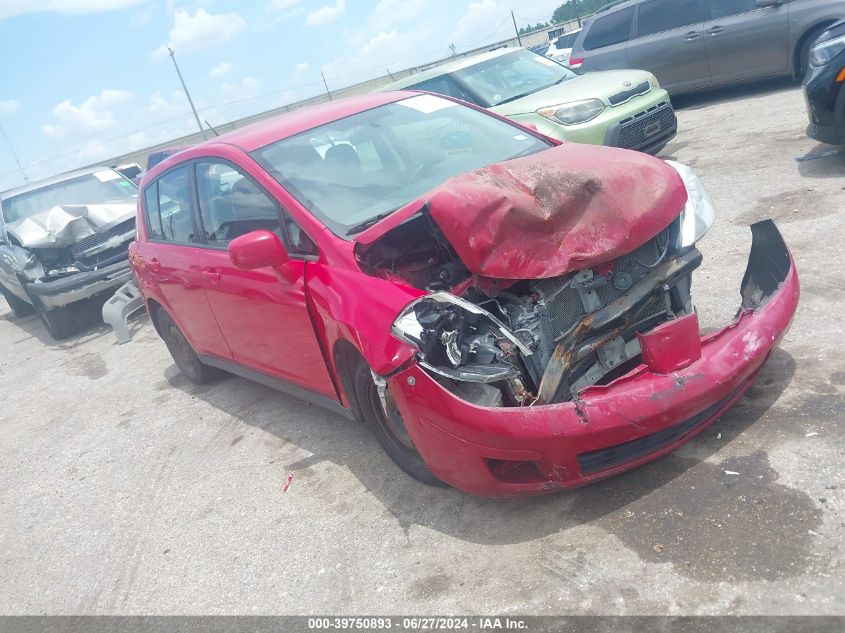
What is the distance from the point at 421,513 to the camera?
11.3 ft

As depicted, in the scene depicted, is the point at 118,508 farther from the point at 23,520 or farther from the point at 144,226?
the point at 144,226

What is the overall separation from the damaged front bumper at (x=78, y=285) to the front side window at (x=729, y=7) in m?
8.63

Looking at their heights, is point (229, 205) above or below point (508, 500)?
above

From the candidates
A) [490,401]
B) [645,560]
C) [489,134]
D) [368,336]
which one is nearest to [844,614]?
[645,560]

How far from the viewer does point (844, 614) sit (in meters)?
2.23

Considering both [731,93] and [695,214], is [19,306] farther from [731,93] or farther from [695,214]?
[731,93]

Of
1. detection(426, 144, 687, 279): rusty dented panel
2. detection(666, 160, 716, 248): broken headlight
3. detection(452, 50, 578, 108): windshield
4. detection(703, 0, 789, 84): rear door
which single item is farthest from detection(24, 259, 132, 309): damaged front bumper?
detection(703, 0, 789, 84): rear door

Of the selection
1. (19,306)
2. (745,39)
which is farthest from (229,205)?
(19,306)

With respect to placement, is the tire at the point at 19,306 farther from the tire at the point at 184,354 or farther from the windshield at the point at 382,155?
the windshield at the point at 382,155

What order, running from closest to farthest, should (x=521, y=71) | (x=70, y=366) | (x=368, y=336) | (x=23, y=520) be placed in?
(x=368, y=336), (x=23, y=520), (x=70, y=366), (x=521, y=71)

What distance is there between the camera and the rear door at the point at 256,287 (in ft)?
12.7

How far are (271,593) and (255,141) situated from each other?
2.49 meters

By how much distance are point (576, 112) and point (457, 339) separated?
5447mm

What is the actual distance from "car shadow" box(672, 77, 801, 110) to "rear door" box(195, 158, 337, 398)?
343 inches
